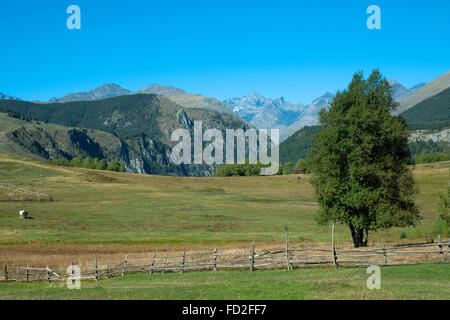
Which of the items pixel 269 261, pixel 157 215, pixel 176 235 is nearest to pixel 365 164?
pixel 269 261

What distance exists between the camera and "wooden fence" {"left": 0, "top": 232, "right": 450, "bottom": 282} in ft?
103

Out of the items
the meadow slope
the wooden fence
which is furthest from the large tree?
the meadow slope

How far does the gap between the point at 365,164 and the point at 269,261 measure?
12.8 metres

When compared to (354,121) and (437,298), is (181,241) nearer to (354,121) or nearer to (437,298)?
(354,121)

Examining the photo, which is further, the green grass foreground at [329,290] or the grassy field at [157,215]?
the grassy field at [157,215]

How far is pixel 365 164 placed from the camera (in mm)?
39344

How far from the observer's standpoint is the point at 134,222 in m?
75.4

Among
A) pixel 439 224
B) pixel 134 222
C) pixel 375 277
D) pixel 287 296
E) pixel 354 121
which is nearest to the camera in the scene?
pixel 287 296

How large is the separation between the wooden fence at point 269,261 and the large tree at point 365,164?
4.39 meters

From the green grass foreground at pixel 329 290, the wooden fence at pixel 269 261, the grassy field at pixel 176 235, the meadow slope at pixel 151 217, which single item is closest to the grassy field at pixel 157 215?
the meadow slope at pixel 151 217

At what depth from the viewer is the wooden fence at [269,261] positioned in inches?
1234

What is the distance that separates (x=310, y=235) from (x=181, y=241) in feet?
60.0

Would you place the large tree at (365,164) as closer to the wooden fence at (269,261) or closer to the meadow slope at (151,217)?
the wooden fence at (269,261)
